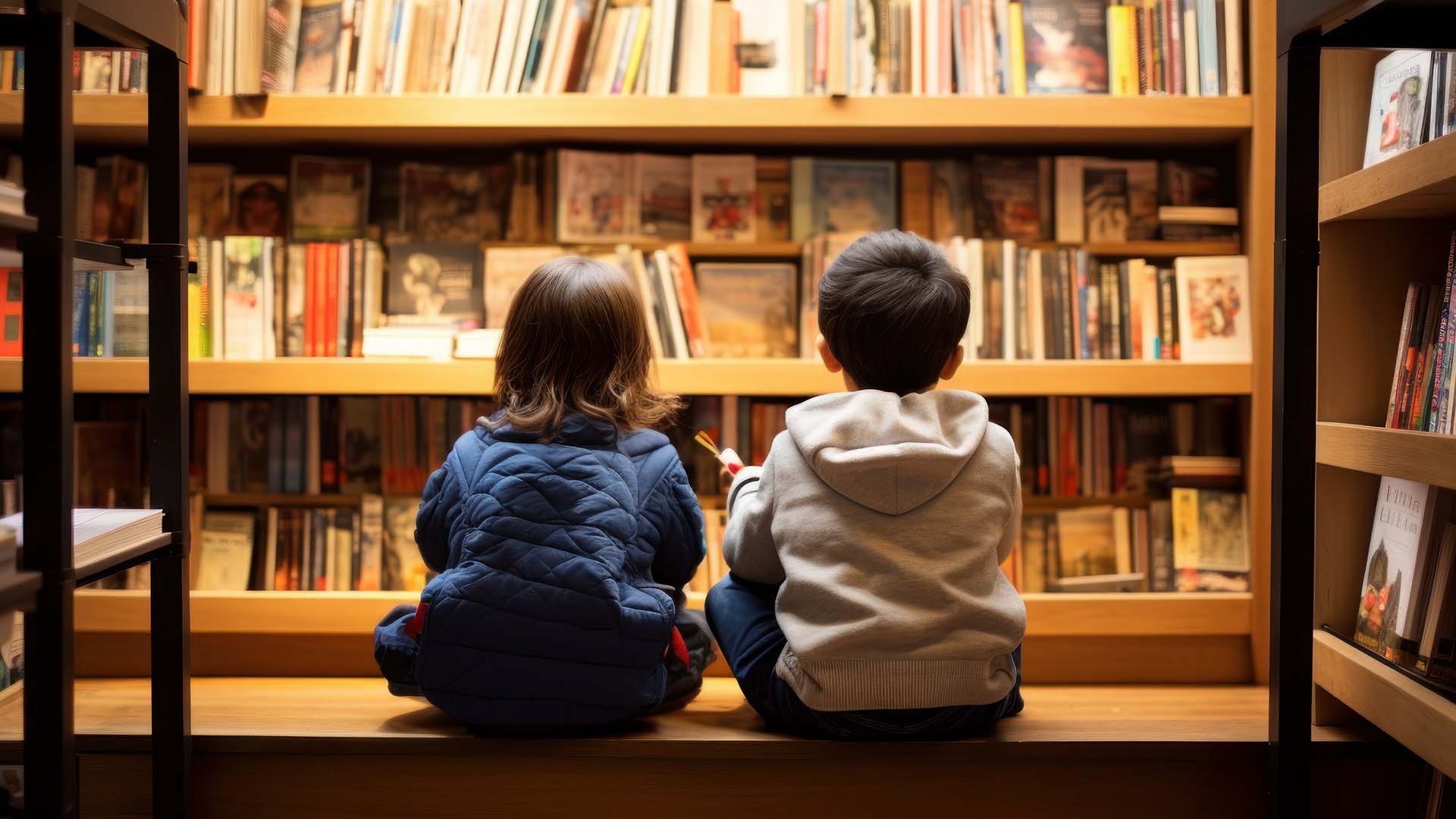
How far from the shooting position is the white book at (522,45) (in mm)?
2184

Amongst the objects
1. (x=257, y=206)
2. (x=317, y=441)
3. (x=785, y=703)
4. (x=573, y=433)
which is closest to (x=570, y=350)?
(x=573, y=433)

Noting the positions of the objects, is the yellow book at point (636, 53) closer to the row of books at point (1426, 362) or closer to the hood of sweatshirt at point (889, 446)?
the hood of sweatshirt at point (889, 446)

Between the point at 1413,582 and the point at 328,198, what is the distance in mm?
2231

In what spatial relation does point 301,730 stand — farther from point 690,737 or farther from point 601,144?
point 601,144

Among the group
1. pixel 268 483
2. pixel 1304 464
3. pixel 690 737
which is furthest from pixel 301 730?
pixel 1304 464

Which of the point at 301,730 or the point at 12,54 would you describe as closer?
the point at 301,730

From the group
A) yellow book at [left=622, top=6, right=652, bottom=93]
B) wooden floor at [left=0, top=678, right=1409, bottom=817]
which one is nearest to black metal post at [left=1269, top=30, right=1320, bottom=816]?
wooden floor at [left=0, top=678, right=1409, bottom=817]

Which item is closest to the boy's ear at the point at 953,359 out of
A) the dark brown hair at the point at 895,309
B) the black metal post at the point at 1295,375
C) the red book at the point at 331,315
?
the dark brown hair at the point at 895,309

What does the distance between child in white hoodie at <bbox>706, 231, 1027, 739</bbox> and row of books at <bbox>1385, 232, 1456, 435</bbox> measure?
1.96ft

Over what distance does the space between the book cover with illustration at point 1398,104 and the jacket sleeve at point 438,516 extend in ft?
5.01

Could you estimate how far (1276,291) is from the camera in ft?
4.76

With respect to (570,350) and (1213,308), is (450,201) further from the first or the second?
(1213,308)

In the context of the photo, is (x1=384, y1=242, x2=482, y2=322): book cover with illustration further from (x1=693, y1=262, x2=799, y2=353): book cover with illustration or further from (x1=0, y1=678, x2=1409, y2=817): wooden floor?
(x1=0, y1=678, x2=1409, y2=817): wooden floor

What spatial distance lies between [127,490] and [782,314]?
5.05ft
